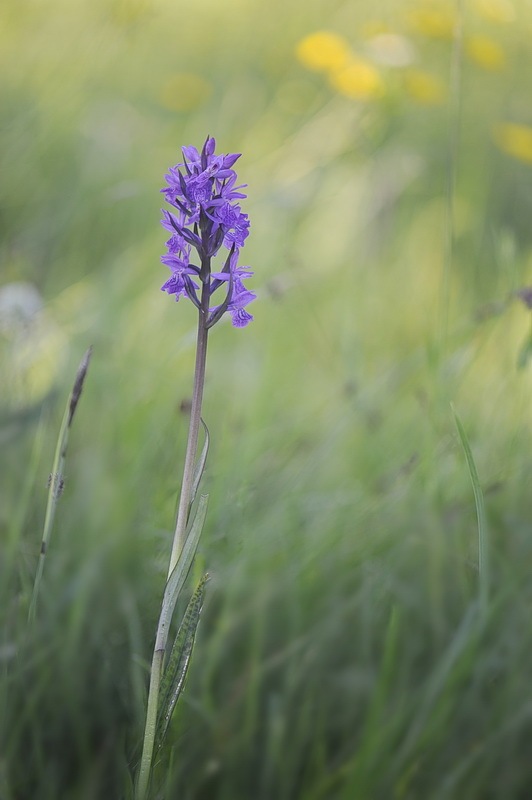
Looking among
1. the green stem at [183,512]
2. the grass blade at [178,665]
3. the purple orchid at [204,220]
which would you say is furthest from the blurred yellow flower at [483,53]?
the grass blade at [178,665]

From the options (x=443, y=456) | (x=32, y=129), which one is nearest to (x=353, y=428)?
(x=443, y=456)

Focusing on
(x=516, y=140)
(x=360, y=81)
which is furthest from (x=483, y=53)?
(x=360, y=81)

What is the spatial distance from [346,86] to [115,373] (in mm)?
1429

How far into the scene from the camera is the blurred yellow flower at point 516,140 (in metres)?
2.69

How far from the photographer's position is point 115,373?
7.07 feet

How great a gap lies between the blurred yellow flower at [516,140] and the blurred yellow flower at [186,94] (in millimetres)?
1587

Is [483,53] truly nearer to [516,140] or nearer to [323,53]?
[516,140]

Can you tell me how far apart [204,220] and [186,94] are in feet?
10.6

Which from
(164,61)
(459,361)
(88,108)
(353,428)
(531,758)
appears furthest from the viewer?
(164,61)

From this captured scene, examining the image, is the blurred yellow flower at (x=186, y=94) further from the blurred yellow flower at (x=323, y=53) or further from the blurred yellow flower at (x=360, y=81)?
the blurred yellow flower at (x=360, y=81)

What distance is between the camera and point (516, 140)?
277cm

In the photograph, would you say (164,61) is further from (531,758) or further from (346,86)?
(531,758)

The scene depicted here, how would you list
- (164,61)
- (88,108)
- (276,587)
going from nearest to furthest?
1. (276,587)
2. (88,108)
3. (164,61)

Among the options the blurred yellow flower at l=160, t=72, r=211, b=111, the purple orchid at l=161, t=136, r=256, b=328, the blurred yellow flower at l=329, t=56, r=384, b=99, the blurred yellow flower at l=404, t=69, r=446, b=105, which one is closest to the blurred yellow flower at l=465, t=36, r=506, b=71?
the blurred yellow flower at l=404, t=69, r=446, b=105
